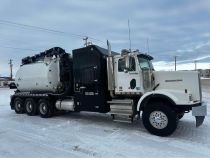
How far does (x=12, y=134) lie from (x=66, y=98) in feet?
12.2

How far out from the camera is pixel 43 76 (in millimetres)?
12469

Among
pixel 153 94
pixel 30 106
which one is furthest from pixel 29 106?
pixel 153 94

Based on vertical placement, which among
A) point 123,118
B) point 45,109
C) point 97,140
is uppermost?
point 45,109

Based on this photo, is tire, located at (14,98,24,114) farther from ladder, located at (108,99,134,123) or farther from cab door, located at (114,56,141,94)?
cab door, located at (114,56,141,94)

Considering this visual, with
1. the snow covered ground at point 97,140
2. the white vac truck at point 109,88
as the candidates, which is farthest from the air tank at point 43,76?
the snow covered ground at point 97,140

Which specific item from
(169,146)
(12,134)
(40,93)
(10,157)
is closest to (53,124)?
(12,134)

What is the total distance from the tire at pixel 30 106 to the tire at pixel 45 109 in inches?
17.5

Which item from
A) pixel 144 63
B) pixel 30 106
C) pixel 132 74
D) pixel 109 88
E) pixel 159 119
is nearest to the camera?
pixel 159 119

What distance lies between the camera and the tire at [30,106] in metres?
13.0

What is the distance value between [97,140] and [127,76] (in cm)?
268

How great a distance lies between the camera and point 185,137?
26.1 ft

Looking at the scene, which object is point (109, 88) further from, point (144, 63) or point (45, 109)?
point (45, 109)

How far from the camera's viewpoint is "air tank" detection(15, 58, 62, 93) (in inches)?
487

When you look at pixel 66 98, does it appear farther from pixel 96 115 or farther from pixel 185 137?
pixel 185 137
